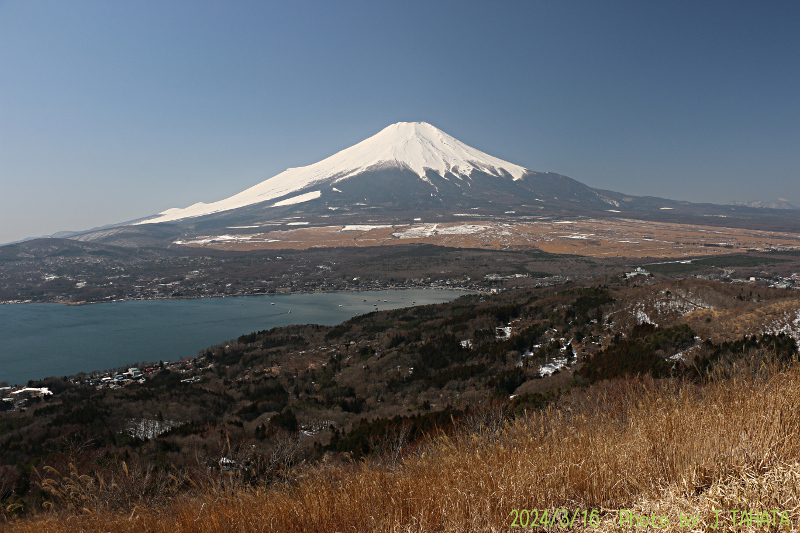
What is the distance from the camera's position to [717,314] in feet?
59.2

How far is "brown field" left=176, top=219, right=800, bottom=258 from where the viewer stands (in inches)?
3489

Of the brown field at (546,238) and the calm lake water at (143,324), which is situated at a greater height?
the brown field at (546,238)

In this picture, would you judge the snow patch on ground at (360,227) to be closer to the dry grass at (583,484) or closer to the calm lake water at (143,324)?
the calm lake water at (143,324)

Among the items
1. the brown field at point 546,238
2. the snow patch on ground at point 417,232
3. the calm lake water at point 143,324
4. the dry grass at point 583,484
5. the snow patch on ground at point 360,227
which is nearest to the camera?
the dry grass at point 583,484

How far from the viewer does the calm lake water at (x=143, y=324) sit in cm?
3778

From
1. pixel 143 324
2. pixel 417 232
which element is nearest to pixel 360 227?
pixel 417 232

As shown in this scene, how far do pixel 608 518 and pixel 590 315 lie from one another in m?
24.7

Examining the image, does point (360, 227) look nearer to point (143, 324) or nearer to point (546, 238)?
point (546, 238)

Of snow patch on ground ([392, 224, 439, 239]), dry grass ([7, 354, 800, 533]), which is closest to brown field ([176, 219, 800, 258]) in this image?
snow patch on ground ([392, 224, 439, 239])

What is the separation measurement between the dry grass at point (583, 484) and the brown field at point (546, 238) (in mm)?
89292

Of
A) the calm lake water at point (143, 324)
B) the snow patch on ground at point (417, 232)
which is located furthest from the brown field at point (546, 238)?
the calm lake water at point (143, 324)

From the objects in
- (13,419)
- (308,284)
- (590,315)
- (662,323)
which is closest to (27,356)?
(13,419)

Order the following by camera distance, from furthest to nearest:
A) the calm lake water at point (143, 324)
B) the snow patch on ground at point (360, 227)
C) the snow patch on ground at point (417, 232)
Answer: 1. the snow patch on ground at point (360, 227)
2. the snow patch on ground at point (417, 232)
3. the calm lake water at point (143, 324)

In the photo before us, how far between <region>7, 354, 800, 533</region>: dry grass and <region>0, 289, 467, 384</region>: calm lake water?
42285mm
